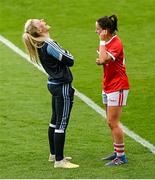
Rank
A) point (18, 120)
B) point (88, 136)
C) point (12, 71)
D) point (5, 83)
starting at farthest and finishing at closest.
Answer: point (12, 71), point (5, 83), point (18, 120), point (88, 136)

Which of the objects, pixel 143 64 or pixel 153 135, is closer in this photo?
pixel 153 135

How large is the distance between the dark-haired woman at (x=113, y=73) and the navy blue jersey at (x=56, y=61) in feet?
1.40

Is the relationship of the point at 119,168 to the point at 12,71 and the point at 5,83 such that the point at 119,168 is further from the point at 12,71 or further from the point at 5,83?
the point at 12,71

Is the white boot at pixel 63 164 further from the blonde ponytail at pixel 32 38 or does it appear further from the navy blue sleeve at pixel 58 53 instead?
the blonde ponytail at pixel 32 38

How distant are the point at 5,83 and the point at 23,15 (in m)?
9.90

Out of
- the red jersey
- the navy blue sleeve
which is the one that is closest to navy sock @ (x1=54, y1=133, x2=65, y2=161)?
the red jersey

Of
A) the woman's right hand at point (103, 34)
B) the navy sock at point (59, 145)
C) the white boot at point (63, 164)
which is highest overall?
the woman's right hand at point (103, 34)

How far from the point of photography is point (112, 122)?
366 inches

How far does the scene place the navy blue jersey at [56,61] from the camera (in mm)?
8914

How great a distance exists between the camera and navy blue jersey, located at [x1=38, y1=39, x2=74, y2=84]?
891 cm

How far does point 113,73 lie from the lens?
9203mm

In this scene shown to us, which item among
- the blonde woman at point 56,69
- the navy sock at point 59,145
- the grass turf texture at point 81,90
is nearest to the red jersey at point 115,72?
the blonde woman at point 56,69

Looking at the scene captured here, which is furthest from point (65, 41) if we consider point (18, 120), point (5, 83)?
point (18, 120)

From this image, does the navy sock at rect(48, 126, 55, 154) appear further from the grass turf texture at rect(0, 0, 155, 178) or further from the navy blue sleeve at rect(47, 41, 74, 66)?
the navy blue sleeve at rect(47, 41, 74, 66)
